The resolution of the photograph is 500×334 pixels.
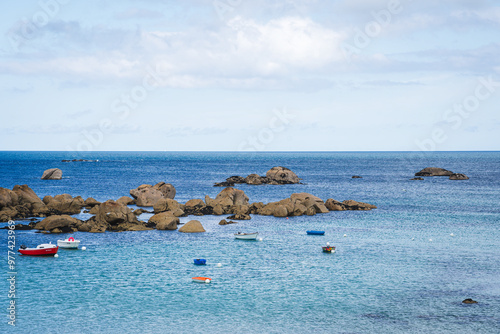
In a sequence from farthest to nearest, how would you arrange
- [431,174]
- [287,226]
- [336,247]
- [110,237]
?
1. [431,174]
2. [287,226]
3. [110,237]
4. [336,247]

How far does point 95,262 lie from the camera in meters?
43.8

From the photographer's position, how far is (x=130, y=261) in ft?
146

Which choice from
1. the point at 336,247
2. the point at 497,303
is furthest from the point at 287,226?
the point at 497,303

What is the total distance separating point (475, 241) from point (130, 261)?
36375 millimetres

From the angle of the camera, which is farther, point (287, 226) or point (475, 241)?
point (287, 226)

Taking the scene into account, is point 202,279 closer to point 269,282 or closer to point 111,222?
point 269,282

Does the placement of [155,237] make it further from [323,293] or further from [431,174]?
[431,174]

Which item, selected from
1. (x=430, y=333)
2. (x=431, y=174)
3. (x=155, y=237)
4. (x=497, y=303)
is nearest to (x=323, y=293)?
(x=430, y=333)

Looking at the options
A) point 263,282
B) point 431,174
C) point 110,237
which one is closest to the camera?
point 263,282

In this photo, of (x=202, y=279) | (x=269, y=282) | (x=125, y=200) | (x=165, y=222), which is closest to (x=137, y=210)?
(x=125, y=200)

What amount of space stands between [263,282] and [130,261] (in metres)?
13.0

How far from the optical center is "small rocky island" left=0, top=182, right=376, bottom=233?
5925 centimetres

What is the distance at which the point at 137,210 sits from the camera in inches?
2864

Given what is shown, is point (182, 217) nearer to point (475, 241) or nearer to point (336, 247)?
point (336, 247)
